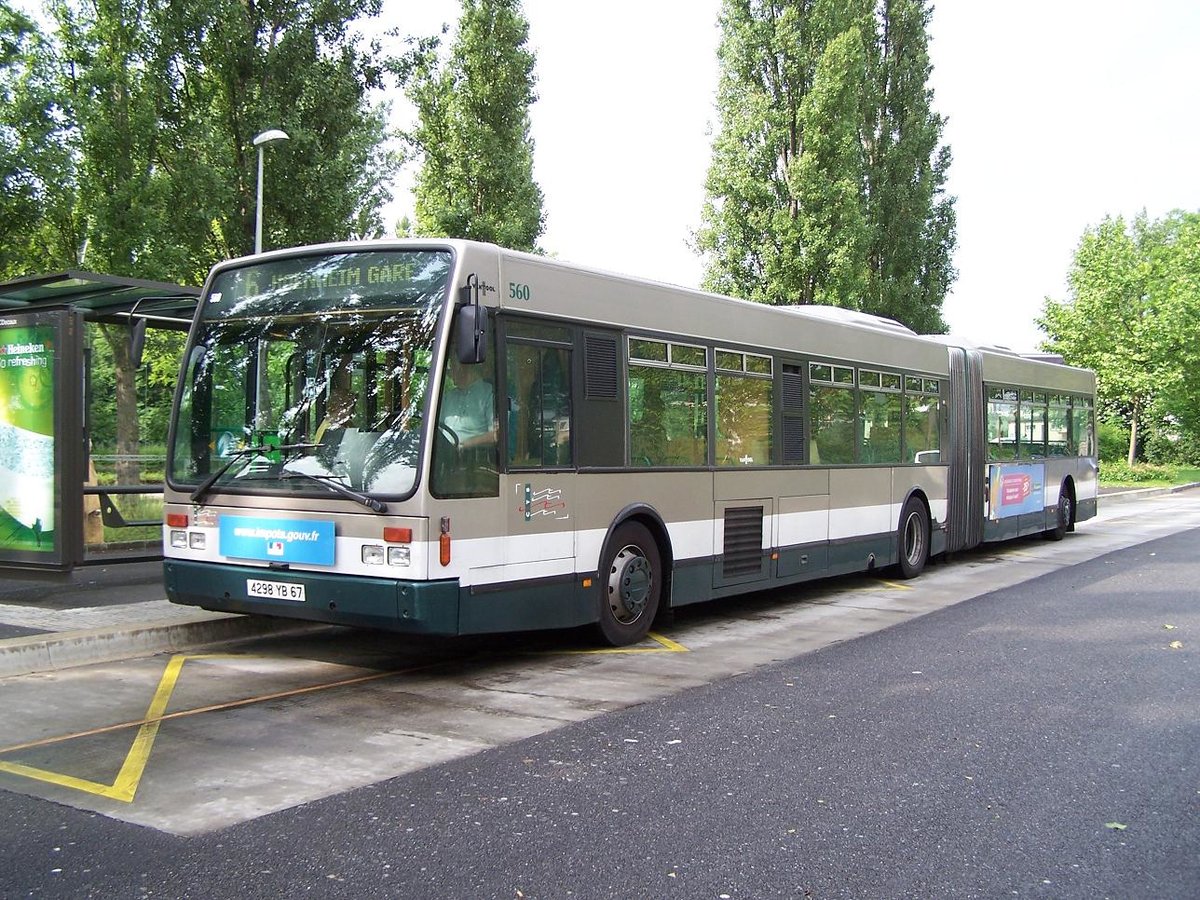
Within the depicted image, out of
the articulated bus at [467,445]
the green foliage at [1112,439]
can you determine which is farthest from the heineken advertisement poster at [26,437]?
the green foliage at [1112,439]

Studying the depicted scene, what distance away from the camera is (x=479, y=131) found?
26.9m

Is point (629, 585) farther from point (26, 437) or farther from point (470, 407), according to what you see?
point (26, 437)

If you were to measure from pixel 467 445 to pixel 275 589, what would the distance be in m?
1.73

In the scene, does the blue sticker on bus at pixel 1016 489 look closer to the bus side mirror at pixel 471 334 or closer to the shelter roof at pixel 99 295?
the bus side mirror at pixel 471 334

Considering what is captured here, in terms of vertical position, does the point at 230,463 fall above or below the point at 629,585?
above

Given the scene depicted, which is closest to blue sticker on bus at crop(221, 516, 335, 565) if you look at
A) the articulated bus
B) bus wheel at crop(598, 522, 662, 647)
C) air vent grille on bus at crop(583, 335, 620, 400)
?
the articulated bus

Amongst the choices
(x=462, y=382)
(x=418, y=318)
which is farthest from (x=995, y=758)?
(x=418, y=318)

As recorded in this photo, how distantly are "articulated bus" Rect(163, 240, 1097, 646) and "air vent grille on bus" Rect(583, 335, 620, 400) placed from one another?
2 centimetres

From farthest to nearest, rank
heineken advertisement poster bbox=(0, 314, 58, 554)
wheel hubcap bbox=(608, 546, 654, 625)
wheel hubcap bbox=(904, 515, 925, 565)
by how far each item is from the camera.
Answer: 1. wheel hubcap bbox=(904, 515, 925, 565)
2. heineken advertisement poster bbox=(0, 314, 58, 554)
3. wheel hubcap bbox=(608, 546, 654, 625)

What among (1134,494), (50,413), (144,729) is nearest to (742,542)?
(144,729)

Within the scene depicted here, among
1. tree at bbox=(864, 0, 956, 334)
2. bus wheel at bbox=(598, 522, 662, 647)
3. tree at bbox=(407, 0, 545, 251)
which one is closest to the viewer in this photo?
bus wheel at bbox=(598, 522, 662, 647)

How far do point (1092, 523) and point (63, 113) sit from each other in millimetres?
22217

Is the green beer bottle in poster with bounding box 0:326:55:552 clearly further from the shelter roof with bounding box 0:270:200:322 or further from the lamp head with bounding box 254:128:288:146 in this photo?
the lamp head with bounding box 254:128:288:146

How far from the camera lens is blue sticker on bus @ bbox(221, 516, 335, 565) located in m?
7.38
